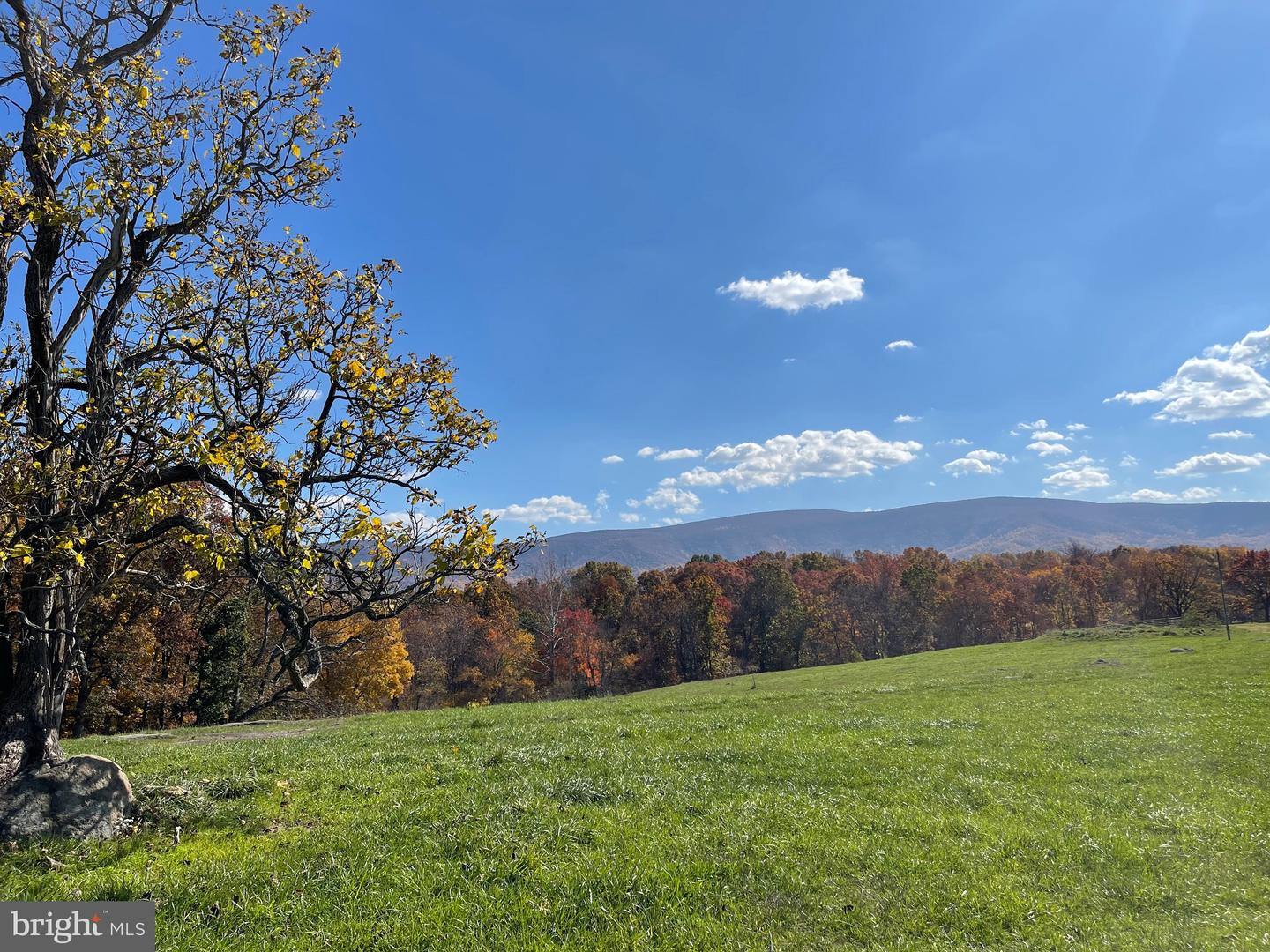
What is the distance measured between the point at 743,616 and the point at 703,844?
9525cm

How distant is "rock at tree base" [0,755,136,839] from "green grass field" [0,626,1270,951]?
431mm

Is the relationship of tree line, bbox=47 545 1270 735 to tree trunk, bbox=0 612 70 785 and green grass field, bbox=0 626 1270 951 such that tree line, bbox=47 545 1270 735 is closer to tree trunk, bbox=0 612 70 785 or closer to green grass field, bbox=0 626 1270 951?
green grass field, bbox=0 626 1270 951

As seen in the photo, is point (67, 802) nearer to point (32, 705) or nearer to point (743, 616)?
point (32, 705)

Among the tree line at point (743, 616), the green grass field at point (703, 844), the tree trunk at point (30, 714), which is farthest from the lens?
the tree line at point (743, 616)

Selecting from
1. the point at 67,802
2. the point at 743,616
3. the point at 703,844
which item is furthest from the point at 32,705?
the point at 743,616

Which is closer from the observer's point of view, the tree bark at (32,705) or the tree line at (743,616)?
the tree bark at (32,705)

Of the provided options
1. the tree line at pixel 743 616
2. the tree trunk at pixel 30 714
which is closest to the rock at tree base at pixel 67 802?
the tree trunk at pixel 30 714

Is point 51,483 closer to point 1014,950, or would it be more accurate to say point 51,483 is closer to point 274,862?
point 274,862

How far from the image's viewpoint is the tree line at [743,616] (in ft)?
233

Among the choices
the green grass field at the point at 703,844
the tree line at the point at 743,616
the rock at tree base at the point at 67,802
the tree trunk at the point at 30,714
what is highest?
the tree trunk at the point at 30,714

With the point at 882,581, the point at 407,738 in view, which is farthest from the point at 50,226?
the point at 882,581

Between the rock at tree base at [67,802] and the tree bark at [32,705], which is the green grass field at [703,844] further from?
the tree bark at [32,705]

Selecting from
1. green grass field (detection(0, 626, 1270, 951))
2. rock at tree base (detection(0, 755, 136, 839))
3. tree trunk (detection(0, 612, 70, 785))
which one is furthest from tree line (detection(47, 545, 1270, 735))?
rock at tree base (detection(0, 755, 136, 839))

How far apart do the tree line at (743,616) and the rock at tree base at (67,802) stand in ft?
148
